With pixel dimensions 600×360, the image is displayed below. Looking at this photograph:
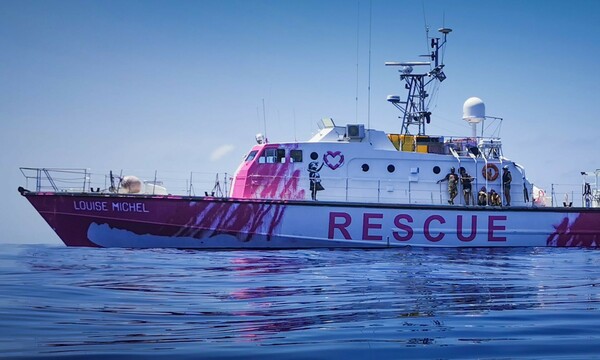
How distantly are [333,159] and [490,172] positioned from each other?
18.8ft

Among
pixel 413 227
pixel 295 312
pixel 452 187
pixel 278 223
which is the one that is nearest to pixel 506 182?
pixel 452 187

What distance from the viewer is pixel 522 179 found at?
21.3 meters

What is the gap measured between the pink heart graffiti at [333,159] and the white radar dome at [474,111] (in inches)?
232

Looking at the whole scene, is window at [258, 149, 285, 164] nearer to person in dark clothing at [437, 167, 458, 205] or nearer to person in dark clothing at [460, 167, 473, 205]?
person in dark clothing at [437, 167, 458, 205]

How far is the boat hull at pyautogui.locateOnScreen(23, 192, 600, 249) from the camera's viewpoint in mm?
17375

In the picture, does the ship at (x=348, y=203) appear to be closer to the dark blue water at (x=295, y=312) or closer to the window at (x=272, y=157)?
the window at (x=272, y=157)

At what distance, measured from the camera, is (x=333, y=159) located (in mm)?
19844

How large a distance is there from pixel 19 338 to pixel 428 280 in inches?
265

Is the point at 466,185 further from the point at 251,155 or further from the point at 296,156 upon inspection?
the point at 251,155

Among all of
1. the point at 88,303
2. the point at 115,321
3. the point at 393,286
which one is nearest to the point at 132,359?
the point at 115,321

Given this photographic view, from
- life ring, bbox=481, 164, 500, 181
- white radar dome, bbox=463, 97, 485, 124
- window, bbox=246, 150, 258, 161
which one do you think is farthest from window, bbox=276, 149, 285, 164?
white radar dome, bbox=463, 97, 485, 124

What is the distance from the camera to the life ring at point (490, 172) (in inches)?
821

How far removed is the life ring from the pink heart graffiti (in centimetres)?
519

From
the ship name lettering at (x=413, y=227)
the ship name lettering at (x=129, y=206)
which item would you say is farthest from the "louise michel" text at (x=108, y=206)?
the ship name lettering at (x=413, y=227)
